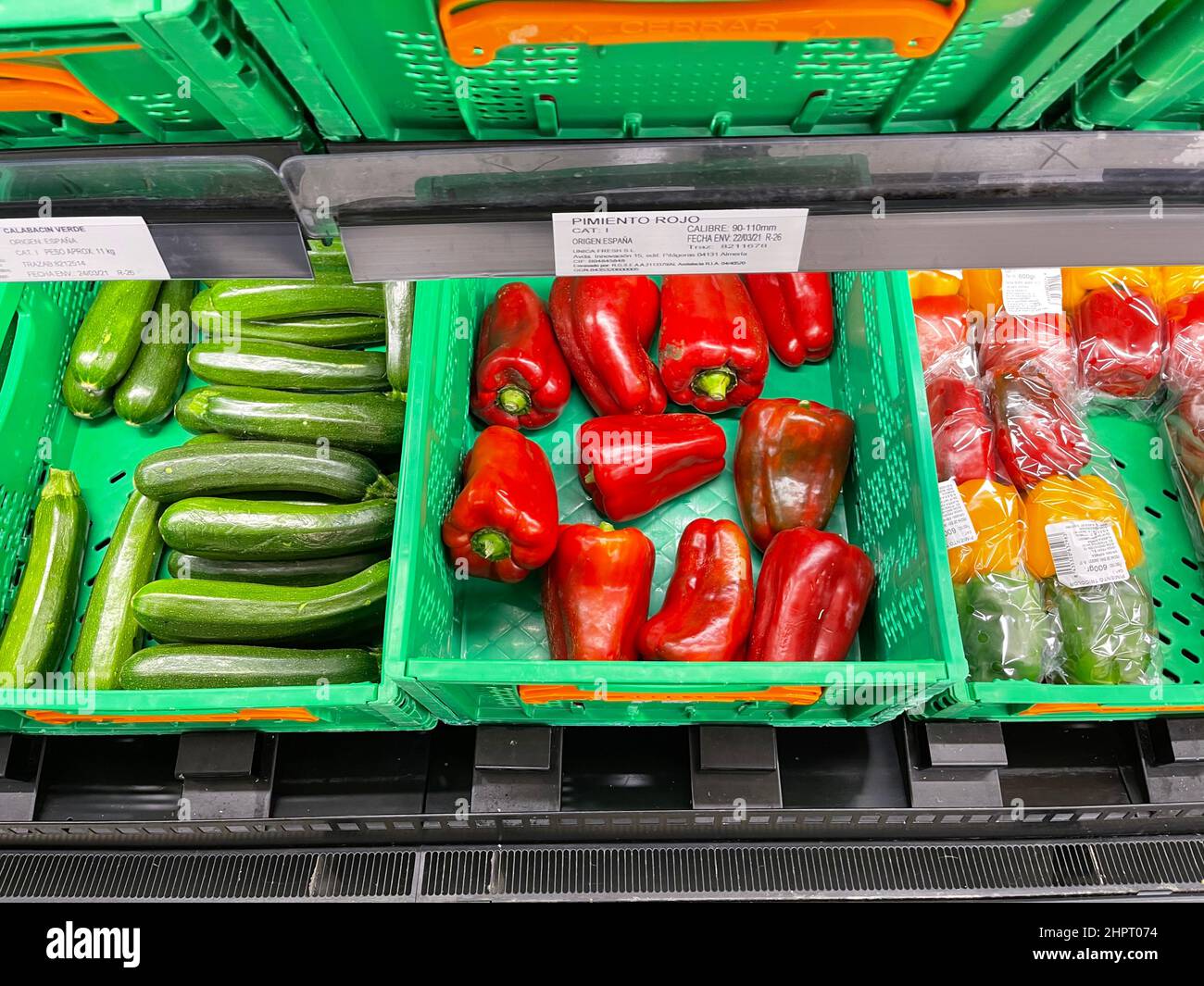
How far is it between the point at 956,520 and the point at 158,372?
1.68 meters

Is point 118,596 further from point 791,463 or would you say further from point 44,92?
point 791,463

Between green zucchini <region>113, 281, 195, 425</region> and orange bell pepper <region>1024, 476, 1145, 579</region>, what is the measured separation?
182 centimetres

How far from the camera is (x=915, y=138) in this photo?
31.8 inches

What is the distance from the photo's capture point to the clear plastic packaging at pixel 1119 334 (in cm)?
181

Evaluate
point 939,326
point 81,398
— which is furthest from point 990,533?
point 81,398

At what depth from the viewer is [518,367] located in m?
1.75

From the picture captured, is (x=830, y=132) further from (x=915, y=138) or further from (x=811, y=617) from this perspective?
(x=811, y=617)

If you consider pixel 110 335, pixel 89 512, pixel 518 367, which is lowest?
pixel 89 512

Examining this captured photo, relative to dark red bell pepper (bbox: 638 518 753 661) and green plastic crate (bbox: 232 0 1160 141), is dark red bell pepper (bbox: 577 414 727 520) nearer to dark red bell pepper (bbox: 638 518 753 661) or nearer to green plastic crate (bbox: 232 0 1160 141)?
dark red bell pepper (bbox: 638 518 753 661)

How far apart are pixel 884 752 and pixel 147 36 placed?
1.53 meters

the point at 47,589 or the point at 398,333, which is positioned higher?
the point at 398,333

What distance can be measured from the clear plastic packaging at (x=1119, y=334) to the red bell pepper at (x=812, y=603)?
0.75 meters
